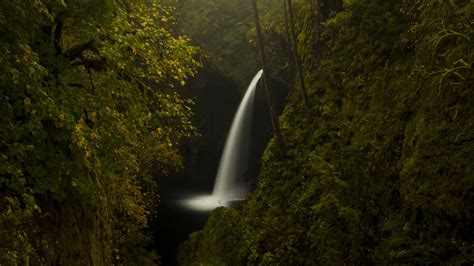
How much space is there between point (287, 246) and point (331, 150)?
2862mm

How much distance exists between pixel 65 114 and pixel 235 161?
773 inches

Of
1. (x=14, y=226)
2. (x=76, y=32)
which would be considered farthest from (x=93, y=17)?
(x=14, y=226)

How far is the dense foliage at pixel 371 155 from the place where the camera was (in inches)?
243

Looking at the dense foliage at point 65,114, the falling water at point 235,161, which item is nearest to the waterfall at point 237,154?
the falling water at point 235,161

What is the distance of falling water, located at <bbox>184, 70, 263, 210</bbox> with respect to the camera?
2423 centimetres

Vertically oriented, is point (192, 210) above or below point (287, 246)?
above

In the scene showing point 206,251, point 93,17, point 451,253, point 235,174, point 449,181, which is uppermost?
point 235,174

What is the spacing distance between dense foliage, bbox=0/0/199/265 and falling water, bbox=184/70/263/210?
1550 cm

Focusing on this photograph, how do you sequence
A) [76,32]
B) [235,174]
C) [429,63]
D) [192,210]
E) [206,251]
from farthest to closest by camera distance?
[235,174] → [192,210] → [206,251] → [429,63] → [76,32]

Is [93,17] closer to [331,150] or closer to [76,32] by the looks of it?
[76,32]

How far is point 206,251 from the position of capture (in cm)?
1418

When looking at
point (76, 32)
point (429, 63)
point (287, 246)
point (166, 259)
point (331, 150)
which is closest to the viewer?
point (76, 32)

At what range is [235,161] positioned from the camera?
25.4m

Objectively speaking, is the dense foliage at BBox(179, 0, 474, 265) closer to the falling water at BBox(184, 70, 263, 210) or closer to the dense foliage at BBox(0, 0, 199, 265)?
the dense foliage at BBox(0, 0, 199, 265)
